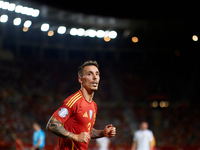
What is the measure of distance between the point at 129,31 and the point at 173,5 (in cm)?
546

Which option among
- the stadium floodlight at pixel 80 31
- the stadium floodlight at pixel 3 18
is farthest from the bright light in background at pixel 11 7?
the stadium floodlight at pixel 80 31

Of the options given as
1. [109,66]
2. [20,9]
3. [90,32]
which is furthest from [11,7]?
[109,66]

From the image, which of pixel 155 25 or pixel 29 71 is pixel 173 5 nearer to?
pixel 155 25

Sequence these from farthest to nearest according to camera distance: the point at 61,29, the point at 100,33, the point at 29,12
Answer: the point at 100,33, the point at 61,29, the point at 29,12

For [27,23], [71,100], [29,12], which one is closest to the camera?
[71,100]

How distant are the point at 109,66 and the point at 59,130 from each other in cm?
3066

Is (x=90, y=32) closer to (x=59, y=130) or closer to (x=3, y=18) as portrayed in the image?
(x=3, y=18)

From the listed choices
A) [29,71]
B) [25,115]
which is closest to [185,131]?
[25,115]

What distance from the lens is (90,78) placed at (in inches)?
178

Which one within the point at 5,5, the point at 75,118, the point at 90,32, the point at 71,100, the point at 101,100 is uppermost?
the point at 90,32

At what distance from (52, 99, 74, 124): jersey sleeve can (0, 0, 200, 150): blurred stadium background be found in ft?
48.4

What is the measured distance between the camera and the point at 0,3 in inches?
700

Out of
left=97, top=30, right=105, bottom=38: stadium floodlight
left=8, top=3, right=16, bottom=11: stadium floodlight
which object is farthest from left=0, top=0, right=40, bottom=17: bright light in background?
left=97, top=30, right=105, bottom=38: stadium floodlight

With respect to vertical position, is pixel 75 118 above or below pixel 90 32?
below
